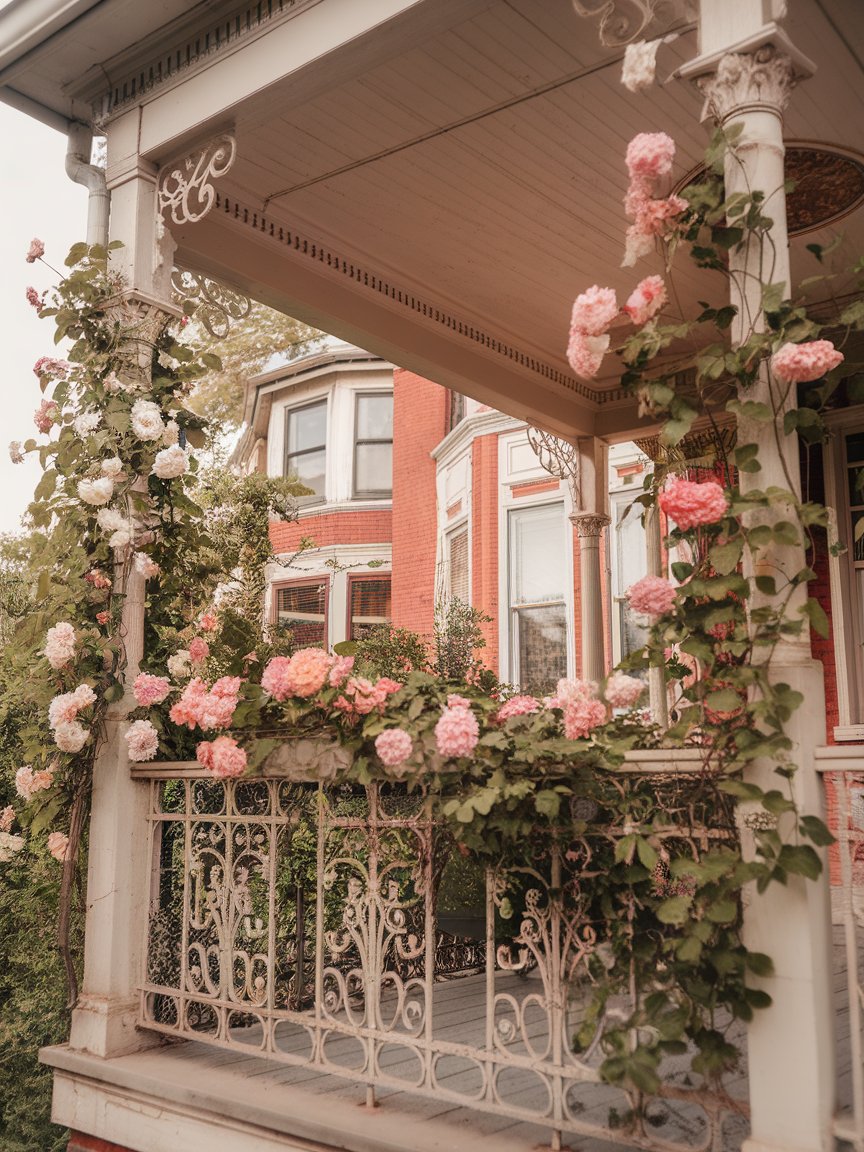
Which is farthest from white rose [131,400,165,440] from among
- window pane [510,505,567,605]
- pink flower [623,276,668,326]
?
window pane [510,505,567,605]

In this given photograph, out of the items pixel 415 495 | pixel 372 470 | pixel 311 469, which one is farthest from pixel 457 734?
pixel 311 469

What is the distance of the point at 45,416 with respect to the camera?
4145mm

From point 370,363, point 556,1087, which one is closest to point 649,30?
point 556,1087

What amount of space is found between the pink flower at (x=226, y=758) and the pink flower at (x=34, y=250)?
217 cm

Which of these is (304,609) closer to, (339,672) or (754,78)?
(339,672)

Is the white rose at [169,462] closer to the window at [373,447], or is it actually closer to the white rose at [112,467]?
the white rose at [112,467]

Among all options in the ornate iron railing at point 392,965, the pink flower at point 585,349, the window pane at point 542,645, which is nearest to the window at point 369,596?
the window pane at point 542,645

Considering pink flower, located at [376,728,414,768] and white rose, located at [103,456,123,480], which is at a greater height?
white rose, located at [103,456,123,480]

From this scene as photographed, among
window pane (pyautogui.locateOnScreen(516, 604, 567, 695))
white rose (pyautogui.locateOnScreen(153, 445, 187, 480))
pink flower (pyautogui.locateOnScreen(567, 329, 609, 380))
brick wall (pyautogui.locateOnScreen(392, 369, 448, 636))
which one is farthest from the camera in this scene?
brick wall (pyautogui.locateOnScreen(392, 369, 448, 636))

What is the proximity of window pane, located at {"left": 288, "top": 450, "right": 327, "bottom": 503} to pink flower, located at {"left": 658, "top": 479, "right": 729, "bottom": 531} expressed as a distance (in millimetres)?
14956

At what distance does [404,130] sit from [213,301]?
133 centimetres

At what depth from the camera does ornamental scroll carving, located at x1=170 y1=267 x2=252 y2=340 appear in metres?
5.05

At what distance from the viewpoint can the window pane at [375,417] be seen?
17.1 metres

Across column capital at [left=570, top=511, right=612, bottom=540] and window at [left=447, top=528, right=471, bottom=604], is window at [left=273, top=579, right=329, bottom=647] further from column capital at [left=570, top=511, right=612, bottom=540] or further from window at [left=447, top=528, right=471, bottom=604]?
column capital at [left=570, top=511, right=612, bottom=540]
